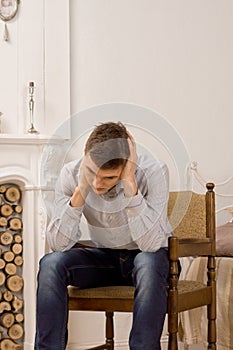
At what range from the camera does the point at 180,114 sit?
3887 millimetres

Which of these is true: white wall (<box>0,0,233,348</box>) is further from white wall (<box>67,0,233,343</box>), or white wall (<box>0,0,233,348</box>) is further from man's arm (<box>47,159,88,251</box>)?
man's arm (<box>47,159,88,251</box>)

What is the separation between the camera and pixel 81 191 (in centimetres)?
246

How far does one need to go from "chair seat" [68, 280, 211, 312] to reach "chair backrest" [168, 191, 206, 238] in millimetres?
420

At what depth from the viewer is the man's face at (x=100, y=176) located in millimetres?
2363

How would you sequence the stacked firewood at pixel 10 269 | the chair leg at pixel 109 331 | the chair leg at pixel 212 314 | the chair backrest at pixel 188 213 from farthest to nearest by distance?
the stacked firewood at pixel 10 269, the chair leg at pixel 109 331, the chair backrest at pixel 188 213, the chair leg at pixel 212 314

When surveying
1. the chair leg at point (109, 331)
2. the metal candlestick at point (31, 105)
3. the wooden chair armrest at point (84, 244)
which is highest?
the metal candlestick at point (31, 105)

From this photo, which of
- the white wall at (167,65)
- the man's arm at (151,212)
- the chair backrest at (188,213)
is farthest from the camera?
the white wall at (167,65)

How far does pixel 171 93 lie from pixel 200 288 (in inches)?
59.0

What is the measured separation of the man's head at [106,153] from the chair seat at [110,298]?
39 cm

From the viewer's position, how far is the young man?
233 cm

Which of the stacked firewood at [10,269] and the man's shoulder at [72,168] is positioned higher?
the man's shoulder at [72,168]

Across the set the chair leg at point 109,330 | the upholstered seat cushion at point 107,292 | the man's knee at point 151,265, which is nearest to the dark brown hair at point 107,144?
the man's knee at point 151,265

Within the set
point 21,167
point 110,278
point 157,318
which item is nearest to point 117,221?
point 110,278

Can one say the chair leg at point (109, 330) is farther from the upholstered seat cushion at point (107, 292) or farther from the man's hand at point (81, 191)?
the man's hand at point (81, 191)
